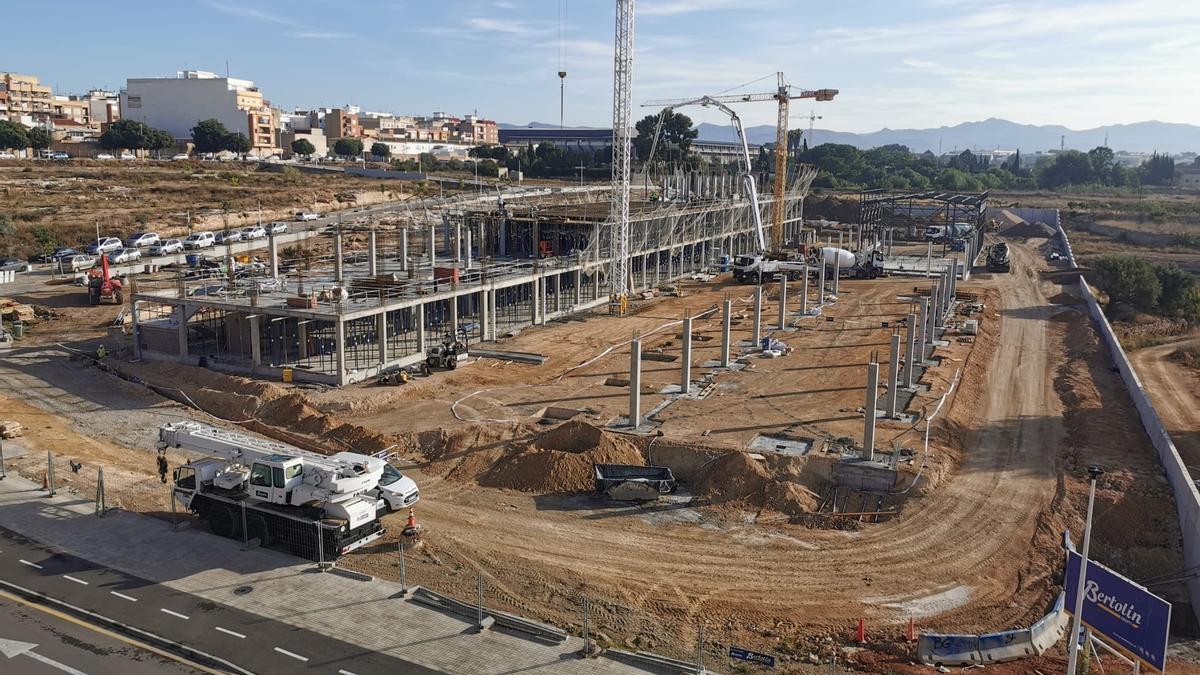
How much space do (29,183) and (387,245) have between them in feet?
114

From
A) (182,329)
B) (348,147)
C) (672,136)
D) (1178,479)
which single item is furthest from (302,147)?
(1178,479)

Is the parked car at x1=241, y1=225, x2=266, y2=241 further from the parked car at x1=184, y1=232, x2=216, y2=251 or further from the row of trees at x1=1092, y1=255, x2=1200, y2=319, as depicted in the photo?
the row of trees at x1=1092, y1=255, x2=1200, y2=319

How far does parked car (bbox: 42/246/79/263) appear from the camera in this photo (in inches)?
2138

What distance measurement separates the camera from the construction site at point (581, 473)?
51.4ft

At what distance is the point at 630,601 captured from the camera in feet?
53.8

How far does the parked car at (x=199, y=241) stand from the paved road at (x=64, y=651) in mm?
47092

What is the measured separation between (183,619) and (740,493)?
1276 cm

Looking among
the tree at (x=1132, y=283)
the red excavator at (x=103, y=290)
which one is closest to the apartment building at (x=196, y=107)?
the red excavator at (x=103, y=290)

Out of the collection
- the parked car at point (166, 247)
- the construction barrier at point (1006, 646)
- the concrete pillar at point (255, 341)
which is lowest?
the construction barrier at point (1006, 646)

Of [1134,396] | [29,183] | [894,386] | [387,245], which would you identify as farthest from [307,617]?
[29,183]

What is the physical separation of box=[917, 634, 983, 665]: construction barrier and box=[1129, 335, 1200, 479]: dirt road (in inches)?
534

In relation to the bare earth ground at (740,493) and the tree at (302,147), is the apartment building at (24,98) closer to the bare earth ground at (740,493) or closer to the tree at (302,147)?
the tree at (302,147)

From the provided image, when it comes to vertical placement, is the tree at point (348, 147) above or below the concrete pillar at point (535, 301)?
above

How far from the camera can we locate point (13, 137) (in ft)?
311
